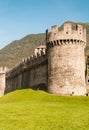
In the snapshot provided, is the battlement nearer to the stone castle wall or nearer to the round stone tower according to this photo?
the round stone tower

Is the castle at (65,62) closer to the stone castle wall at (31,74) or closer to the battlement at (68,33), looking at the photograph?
the battlement at (68,33)

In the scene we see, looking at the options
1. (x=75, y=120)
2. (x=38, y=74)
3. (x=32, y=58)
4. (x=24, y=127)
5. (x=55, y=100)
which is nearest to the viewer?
(x=24, y=127)

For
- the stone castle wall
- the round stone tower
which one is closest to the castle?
the round stone tower

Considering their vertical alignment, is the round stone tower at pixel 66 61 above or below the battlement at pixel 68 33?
below

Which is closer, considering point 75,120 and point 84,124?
point 84,124

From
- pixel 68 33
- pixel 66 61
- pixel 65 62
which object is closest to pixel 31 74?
pixel 65 62

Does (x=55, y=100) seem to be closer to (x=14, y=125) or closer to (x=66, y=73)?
(x=66, y=73)

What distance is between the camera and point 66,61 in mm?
50938

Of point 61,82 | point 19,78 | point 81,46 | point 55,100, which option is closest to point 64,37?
point 81,46

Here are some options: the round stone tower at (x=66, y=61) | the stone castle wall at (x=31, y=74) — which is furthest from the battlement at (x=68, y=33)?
the stone castle wall at (x=31, y=74)

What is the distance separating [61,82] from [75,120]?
24468 millimetres

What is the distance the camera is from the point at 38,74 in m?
61.4

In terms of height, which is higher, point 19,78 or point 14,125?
point 19,78

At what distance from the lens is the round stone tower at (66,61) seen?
5006 cm
